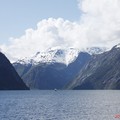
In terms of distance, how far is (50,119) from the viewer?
4862 inches

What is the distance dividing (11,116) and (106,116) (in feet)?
104

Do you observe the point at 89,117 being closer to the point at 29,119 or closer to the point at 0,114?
the point at 29,119

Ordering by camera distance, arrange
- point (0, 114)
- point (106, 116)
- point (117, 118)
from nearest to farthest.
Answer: point (117, 118) → point (106, 116) → point (0, 114)

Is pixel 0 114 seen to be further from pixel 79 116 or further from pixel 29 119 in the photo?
pixel 79 116

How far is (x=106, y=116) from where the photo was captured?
422ft

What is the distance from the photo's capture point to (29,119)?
403ft

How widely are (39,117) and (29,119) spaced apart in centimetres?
647

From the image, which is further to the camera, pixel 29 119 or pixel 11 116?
pixel 11 116

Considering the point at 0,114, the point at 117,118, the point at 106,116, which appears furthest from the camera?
the point at 0,114

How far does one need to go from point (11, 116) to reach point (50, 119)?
15.8m

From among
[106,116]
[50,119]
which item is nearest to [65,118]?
[50,119]

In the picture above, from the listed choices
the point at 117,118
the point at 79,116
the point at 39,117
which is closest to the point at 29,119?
the point at 39,117

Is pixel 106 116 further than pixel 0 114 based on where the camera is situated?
No

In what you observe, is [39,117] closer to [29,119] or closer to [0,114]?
[29,119]
